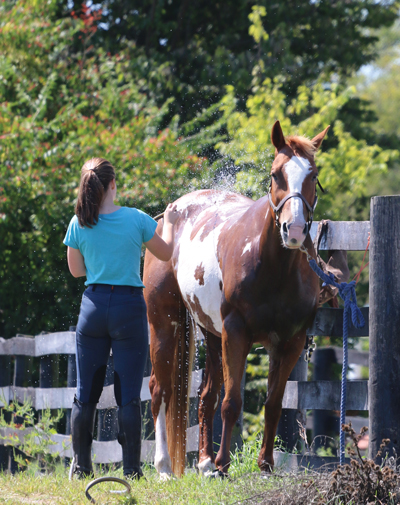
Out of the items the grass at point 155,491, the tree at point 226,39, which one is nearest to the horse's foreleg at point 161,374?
the grass at point 155,491

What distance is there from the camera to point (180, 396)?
5383mm

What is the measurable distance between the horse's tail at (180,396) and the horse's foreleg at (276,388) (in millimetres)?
1067

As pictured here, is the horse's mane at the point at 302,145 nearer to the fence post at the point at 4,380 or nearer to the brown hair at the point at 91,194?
the brown hair at the point at 91,194

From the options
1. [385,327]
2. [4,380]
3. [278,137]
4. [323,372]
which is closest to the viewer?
[385,327]

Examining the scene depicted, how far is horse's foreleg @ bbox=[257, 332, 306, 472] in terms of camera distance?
4.27 metres

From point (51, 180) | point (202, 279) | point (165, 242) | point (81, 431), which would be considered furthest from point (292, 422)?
point (51, 180)

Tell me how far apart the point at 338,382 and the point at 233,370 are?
920 mm

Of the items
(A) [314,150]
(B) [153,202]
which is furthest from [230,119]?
(A) [314,150]

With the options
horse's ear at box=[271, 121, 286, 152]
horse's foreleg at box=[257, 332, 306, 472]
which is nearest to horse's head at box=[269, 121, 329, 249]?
horse's ear at box=[271, 121, 286, 152]

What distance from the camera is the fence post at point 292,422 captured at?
16.5 ft

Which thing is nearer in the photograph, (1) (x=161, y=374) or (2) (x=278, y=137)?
(2) (x=278, y=137)

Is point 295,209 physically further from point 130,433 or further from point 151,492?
point 151,492

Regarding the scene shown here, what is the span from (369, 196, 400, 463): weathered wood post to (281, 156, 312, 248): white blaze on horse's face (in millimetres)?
384

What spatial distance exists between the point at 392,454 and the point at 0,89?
27.4 ft
